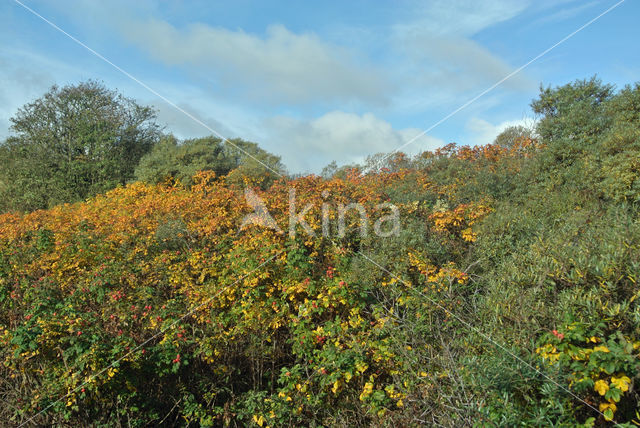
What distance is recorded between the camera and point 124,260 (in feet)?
23.3

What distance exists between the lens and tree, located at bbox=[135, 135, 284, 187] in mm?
11945

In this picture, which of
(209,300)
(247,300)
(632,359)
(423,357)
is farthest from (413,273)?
(632,359)

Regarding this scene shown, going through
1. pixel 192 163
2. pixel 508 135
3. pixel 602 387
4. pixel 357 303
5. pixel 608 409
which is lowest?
pixel 608 409

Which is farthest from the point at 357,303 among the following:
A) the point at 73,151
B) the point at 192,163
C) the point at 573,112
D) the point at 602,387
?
the point at 73,151

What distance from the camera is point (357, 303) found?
5.16m

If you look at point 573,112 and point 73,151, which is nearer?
point 573,112

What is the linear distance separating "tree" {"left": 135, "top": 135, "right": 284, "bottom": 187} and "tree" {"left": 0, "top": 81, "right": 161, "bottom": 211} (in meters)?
1.98

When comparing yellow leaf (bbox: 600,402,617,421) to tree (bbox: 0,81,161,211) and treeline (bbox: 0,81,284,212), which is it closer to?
treeline (bbox: 0,81,284,212)

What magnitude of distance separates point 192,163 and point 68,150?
582cm

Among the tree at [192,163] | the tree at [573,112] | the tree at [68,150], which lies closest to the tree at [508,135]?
the tree at [573,112]

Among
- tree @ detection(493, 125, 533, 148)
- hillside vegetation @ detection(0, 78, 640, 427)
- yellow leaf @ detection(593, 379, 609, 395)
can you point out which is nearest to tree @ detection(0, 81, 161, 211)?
hillside vegetation @ detection(0, 78, 640, 427)

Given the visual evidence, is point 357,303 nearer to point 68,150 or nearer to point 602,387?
point 602,387

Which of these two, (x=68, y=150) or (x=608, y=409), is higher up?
(x=68, y=150)

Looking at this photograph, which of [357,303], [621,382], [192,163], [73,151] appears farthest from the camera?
[73,151]
